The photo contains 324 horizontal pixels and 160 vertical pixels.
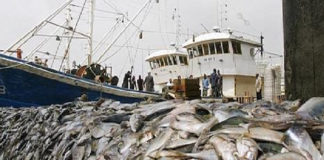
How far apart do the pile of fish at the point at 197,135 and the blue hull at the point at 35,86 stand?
37.4 feet

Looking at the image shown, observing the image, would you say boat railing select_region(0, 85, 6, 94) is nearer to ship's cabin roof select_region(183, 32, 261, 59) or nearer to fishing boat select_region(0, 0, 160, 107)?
fishing boat select_region(0, 0, 160, 107)

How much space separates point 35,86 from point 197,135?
1454 cm

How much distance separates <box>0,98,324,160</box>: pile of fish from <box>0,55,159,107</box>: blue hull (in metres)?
11.4

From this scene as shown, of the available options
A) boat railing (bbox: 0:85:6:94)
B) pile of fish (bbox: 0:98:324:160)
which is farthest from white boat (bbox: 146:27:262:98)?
pile of fish (bbox: 0:98:324:160)

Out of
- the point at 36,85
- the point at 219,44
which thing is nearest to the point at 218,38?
the point at 219,44

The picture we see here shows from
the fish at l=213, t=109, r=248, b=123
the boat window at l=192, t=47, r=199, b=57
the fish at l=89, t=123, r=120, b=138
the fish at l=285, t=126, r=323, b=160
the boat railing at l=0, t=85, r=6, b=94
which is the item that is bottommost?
the fish at l=89, t=123, r=120, b=138

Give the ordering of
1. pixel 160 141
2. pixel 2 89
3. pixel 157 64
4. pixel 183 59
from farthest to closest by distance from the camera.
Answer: pixel 157 64, pixel 183 59, pixel 2 89, pixel 160 141

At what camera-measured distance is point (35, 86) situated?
16.5 metres

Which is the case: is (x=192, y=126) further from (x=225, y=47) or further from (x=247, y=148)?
(x=225, y=47)

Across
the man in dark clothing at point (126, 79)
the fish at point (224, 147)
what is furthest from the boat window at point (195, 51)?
the fish at point (224, 147)

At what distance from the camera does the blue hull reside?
1582cm

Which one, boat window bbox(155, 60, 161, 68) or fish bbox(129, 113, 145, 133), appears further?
boat window bbox(155, 60, 161, 68)

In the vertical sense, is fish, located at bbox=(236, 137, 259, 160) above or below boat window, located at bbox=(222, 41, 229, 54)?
below

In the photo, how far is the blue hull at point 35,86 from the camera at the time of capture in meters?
15.8
